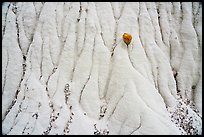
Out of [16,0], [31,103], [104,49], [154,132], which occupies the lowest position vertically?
[154,132]

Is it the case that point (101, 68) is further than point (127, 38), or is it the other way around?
point (127, 38)

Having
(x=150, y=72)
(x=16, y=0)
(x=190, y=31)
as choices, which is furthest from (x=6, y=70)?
(x=190, y=31)

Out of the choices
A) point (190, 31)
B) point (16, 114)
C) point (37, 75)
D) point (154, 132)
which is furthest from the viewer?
point (190, 31)

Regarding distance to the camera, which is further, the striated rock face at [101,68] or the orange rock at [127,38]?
the orange rock at [127,38]

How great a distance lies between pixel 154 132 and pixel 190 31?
185 inches

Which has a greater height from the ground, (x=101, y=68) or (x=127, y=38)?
(x=127, y=38)

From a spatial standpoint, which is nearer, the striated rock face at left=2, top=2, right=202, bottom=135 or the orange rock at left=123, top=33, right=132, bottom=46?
the striated rock face at left=2, top=2, right=202, bottom=135

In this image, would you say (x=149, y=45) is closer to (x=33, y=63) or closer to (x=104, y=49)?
(x=104, y=49)

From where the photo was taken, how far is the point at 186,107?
386 inches

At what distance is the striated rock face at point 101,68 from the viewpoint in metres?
9.14

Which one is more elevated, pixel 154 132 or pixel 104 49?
pixel 104 49

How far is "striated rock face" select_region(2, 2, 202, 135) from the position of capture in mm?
9141

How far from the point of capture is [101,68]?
33.6 ft

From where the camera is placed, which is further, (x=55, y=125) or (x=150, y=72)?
(x=150, y=72)
